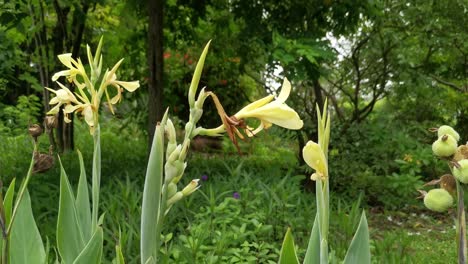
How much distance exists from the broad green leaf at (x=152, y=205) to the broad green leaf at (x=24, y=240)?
21.1 inches

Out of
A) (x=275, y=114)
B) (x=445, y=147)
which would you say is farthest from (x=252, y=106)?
(x=445, y=147)

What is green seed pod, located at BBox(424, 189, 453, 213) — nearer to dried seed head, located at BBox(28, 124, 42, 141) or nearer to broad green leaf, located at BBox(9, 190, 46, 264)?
dried seed head, located at BBox(28, 124, 42, 141)

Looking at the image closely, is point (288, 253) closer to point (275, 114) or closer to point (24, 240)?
point (275, 114)

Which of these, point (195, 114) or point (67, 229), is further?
point (67, 229)

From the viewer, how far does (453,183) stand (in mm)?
806

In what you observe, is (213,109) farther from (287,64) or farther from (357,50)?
(287,64)

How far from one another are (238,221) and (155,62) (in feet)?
6.82

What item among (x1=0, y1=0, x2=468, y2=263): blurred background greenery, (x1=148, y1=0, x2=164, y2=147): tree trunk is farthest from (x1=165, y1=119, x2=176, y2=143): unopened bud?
(x1=148, y1=0, x2=164, y2=147): tree trunk

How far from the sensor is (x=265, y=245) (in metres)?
2.64

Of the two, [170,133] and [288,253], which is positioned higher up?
[170,133]

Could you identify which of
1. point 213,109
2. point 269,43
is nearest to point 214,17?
point 269,43

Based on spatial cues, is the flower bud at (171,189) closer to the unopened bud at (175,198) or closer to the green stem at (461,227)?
the unopened bud at (175,198)

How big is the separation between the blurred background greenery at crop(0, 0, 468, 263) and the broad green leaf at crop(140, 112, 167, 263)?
183cm

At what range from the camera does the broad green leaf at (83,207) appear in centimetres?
126
